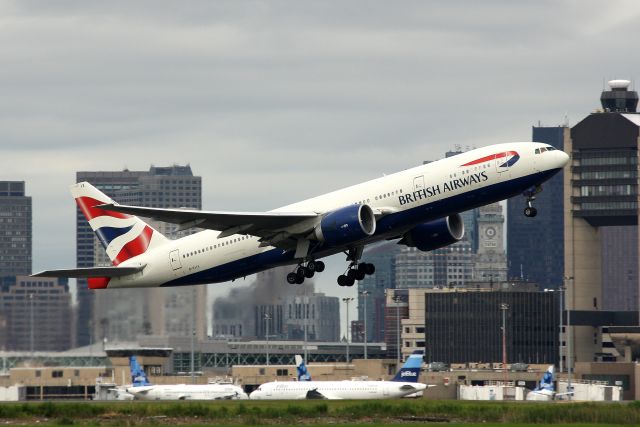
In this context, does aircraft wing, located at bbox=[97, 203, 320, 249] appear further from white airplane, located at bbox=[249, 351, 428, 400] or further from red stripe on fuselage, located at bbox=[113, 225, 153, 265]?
white airplane, located at bbox=[249, 351, 428, 400]

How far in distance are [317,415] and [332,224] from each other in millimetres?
12708

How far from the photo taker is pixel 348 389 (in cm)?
10869

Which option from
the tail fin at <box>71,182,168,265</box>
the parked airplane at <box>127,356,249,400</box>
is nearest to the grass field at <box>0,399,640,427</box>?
Answer: the tail fin at <box>71,182,168,265</box>

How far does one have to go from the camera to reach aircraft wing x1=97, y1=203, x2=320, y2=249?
246ft

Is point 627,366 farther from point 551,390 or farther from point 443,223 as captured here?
point 443,223

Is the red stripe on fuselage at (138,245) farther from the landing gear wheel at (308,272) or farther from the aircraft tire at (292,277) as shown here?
the landing gear wheel at (308,272)

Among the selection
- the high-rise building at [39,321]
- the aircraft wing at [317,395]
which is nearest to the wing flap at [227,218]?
the aircraft wing at [317,395]

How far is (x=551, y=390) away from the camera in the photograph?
121750 mm

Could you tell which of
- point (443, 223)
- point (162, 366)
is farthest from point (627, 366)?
point (443, 223)

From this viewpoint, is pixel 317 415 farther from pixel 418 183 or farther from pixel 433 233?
pixel 418 183

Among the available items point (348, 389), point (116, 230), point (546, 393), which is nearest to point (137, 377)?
point (348, 389)

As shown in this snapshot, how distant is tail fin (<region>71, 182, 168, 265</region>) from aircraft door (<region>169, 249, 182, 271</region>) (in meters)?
1.86

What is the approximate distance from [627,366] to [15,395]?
229 ft

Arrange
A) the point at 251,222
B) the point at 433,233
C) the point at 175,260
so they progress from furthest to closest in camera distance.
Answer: the point at 175,260 → the point at 433,233 → the point at 251,222
